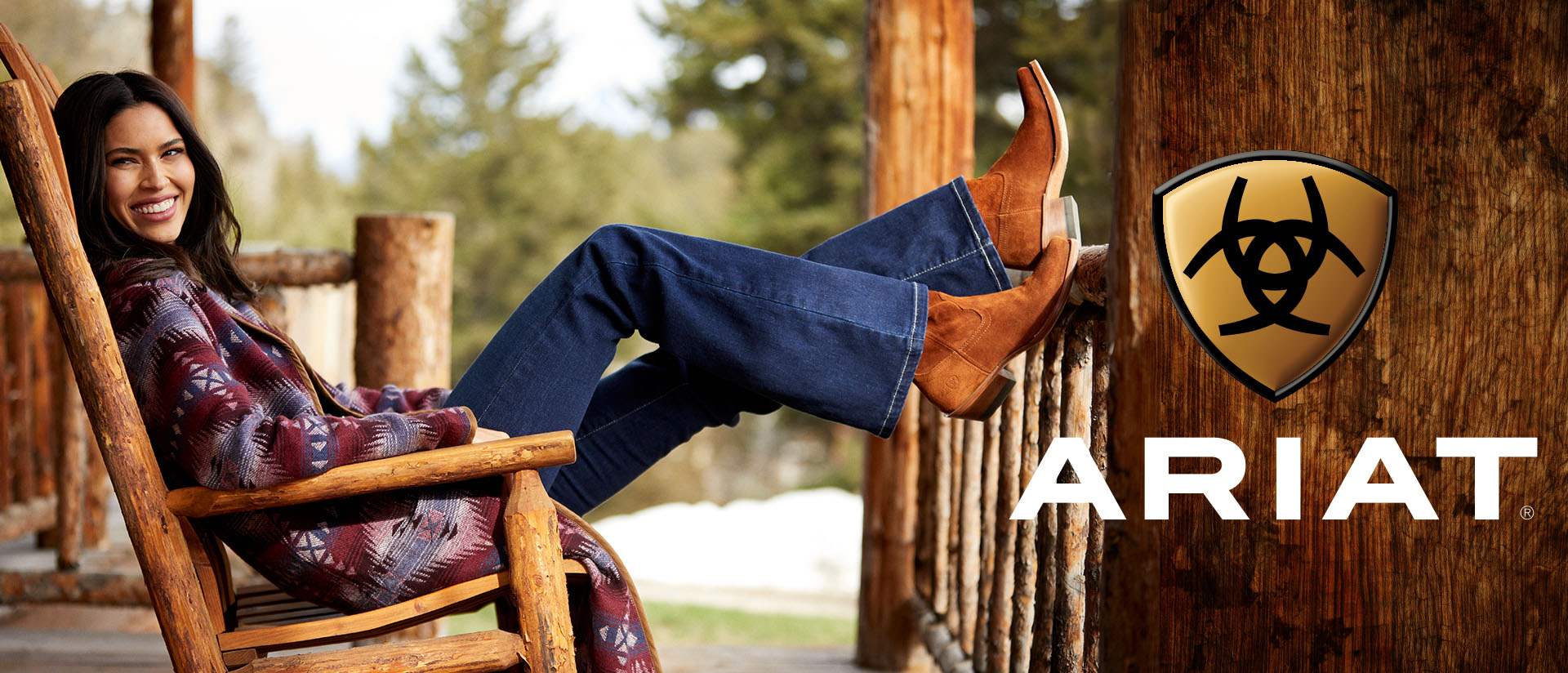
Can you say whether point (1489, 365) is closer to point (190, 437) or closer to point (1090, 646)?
point (1090, 646)

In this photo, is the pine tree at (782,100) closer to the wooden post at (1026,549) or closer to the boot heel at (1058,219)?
the wooden post at (1026,549)

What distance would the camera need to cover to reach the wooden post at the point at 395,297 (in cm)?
267

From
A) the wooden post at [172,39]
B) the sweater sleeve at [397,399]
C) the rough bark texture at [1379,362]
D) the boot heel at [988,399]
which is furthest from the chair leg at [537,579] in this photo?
the wooden post at [172,39]

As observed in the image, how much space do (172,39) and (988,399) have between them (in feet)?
11.6

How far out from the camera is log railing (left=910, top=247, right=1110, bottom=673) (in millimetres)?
1533

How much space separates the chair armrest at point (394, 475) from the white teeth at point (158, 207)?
1.44 ft

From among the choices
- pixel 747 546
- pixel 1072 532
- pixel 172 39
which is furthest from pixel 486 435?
pixel 747 546

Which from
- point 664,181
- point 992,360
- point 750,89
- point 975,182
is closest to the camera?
point 992,360

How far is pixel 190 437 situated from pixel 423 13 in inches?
864

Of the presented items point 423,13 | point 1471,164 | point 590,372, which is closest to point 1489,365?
point 1471,164

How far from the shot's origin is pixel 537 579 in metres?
1.42

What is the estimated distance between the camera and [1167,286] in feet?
4.03

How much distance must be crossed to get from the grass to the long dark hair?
4.43m

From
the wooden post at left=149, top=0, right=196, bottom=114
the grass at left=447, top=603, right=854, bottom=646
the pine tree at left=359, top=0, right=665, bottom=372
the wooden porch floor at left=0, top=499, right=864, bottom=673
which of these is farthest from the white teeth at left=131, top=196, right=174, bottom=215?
the pine tree at left=359, top=0, right=665, bottom=372
